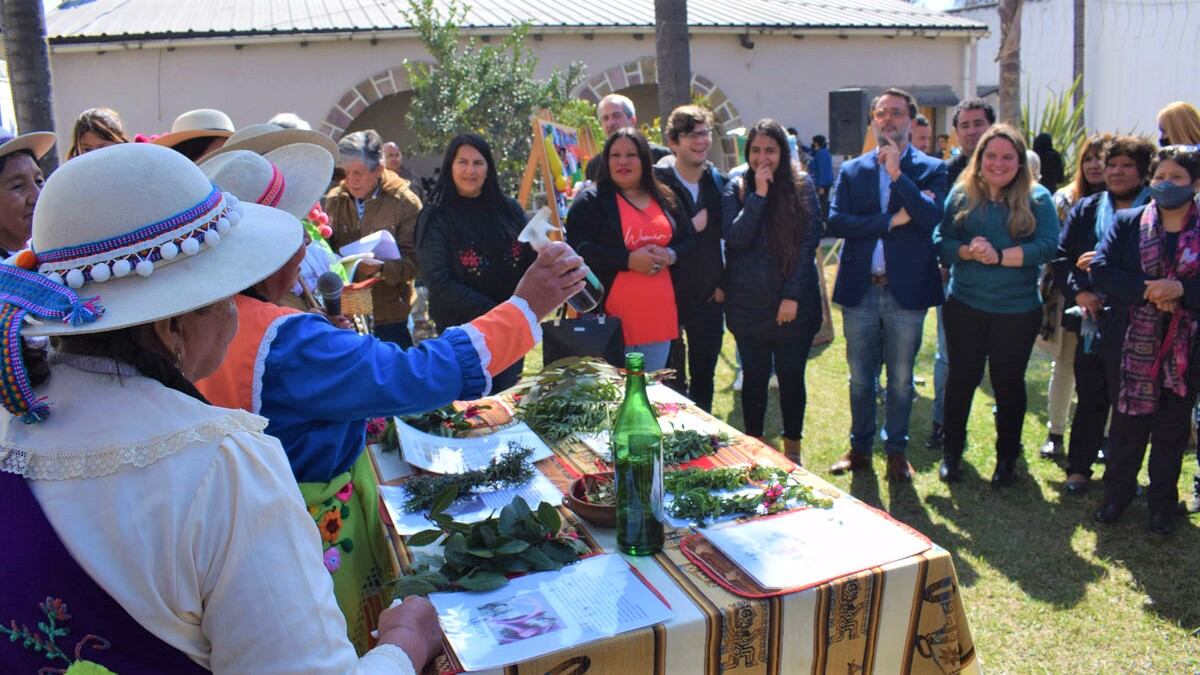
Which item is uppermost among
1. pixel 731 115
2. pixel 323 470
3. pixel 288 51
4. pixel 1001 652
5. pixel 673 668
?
pixel 288 51

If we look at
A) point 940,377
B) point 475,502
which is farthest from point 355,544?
point 940,377

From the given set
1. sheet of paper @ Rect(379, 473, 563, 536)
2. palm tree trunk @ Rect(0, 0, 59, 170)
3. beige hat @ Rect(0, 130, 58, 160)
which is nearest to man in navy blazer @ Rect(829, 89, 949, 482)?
sheet of paper @ Rect(379, 473, 563, 536)

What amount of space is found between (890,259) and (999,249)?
0.51 m

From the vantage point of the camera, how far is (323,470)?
1.99 meters

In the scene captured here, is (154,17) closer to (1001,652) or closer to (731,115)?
(731,115)

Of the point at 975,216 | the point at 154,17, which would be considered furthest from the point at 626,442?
the point at 154,17

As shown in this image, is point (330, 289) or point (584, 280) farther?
point (330, 289)

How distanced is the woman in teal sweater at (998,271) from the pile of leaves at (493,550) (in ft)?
10.4

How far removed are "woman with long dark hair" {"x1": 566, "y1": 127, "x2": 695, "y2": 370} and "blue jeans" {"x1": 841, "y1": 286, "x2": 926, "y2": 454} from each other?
38.5 inches

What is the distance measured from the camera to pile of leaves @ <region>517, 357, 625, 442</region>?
2.78 meters

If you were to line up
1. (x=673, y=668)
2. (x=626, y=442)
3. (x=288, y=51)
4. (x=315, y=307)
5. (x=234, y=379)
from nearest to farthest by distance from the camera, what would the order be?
(x=673, y=668)
(x=234, y=379)
(x=626, y=442)
(x=315, y=307)
(x=288, y=51)

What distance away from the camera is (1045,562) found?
149 inches

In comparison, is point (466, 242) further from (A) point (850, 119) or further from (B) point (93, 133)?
(A) point (850, 119)

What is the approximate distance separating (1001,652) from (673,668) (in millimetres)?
2067
